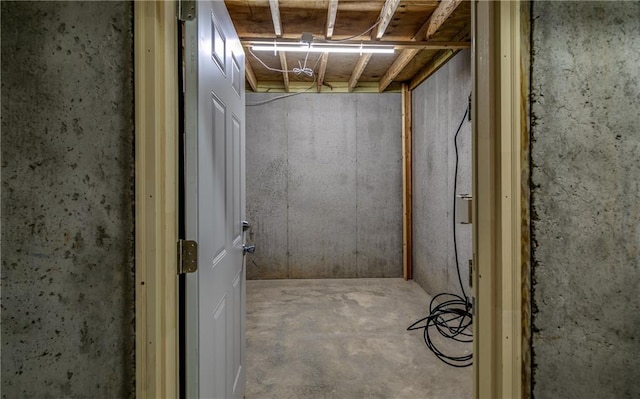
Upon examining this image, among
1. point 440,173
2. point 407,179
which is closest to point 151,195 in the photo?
point 440,173

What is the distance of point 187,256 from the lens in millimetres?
977

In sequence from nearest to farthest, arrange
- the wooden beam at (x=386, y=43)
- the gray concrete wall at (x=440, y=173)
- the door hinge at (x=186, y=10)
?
1. the door hinge at (x=186, y=10)
2. the wooden beam at (x=386, y=43)
3. the gray concrete wall at (x=440, y=173)

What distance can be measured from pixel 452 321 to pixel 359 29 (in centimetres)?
292

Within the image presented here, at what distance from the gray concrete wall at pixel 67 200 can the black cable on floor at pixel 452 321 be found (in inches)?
89.4

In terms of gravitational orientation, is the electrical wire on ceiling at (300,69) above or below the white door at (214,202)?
above

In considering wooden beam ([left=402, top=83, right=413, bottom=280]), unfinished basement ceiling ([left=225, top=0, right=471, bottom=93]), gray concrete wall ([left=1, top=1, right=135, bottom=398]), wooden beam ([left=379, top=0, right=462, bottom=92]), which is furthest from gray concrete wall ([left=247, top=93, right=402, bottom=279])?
gray concrete wall ([left=1, top=1, right=135, bottom=398])

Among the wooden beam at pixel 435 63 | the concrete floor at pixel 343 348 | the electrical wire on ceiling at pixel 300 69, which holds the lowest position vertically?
the concrete floor at pixel 343 348

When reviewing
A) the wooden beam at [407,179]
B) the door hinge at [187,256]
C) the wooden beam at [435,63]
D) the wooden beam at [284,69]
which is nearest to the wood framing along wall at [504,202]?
the door hinge at [187,256]

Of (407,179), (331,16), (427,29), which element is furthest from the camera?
(407,179)

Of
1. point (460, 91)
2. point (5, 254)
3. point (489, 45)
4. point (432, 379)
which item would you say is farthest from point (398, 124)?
point (5, 254)

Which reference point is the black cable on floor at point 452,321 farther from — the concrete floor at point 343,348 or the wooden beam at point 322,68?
the wooden beam at point 322,68

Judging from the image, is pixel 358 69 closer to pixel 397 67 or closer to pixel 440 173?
pixel 397 67

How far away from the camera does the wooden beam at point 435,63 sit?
2.94m

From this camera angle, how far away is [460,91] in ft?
10.1
